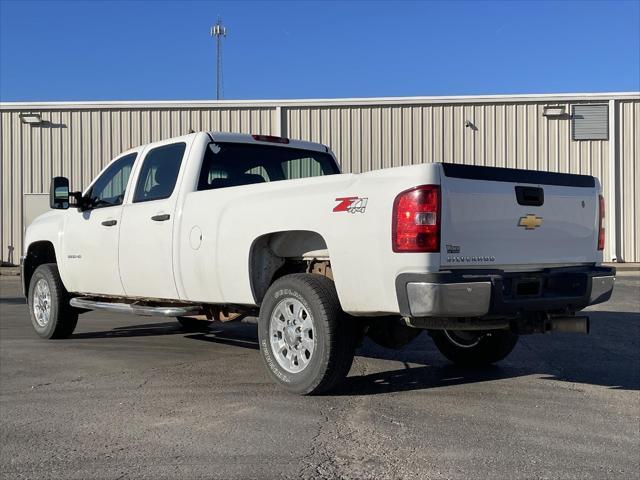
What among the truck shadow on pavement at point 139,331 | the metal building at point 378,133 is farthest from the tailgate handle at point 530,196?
the metal building at point 378,133

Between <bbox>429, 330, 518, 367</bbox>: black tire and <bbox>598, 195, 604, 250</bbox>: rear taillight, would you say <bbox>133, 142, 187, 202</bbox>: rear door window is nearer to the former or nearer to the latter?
<bbox>429, 330, 518, 367</bbox>: black tire

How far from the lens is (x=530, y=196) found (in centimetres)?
460

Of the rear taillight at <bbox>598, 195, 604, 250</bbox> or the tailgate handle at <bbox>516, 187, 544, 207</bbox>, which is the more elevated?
the tailgate handle at <bbox>516, 187, 544, 207</bbox>

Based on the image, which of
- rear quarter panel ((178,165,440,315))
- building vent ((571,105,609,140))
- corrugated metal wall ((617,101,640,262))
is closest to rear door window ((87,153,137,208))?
rear quarter panel ((178,165,440,315))

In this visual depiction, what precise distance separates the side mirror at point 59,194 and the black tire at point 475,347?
13.3 ft

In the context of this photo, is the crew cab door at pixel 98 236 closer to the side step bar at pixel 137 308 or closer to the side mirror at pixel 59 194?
Answer: the side step bar at pixel 137 308

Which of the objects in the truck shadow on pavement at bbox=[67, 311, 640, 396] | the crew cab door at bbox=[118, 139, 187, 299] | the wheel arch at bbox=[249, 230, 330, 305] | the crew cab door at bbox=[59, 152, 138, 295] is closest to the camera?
the wheel arch at bbox=[249, 230, 330, 305]

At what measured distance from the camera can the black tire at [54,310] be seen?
24.5ft

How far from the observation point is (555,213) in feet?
15.6

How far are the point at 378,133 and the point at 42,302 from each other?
12.2m

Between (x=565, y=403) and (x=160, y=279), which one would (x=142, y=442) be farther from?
(x=565, y=403)

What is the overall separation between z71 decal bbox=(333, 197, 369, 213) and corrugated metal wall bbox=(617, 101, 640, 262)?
15.7m

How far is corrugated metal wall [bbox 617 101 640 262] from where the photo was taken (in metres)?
18.0

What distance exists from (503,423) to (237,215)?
2455 millimetres
